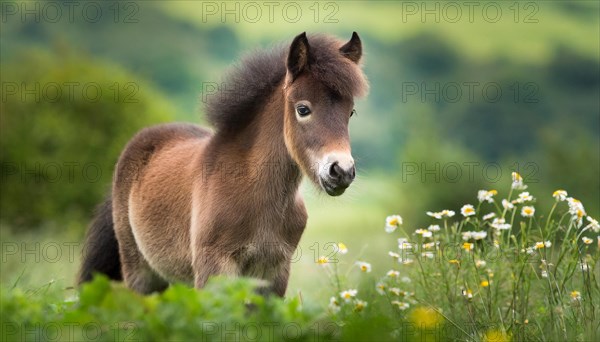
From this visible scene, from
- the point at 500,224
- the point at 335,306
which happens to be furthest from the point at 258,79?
the point at 500,224

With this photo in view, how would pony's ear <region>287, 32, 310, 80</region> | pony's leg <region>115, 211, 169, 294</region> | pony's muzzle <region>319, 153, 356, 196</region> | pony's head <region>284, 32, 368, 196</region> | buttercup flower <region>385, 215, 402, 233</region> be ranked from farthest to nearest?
pony's leg <region>115, 211, 169, 294</region>, buttercup flower <region>385, 215, 402, 233</region>, pony's ear <region>287, 32, 310, 80</region>, pony's head <region>284, 32, 368, 196</region>, pony's muzzle <region>319, 153, 356, 196</region>

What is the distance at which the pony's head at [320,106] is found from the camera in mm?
5250

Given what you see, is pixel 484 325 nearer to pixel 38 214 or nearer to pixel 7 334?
pixel 7 334

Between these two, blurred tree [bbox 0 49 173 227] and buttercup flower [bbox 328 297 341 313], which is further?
blurred tree [bbox 0 49 173 227]

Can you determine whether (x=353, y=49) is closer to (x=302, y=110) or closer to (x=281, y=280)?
(x=302, y=110)

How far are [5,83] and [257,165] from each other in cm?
1138

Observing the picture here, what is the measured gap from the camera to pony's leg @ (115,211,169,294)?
7.50 meters

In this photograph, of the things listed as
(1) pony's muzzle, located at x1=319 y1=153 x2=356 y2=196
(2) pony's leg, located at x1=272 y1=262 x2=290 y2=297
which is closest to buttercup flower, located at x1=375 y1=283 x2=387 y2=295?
(2) pony's leg, located at x1=272 y1=262 x2=290 y2=297

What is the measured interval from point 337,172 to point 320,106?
23.1 inches

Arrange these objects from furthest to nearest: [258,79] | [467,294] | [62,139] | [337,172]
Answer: [62,139] → [258,79] → [467,294] → [337,172]

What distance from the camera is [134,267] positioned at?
24.8 ft

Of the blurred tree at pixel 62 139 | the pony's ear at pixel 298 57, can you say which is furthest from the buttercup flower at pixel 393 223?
the blurred tree at pixel 62 139

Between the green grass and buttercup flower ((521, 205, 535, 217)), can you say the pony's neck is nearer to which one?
the green grass

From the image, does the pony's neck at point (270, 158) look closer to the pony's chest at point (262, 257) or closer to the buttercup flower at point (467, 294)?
the pony's chest at point (262, 257)
